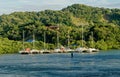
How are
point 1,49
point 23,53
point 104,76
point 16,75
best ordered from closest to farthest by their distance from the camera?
point 104,76 < point 16,75 < point 23,53 < point 1,49

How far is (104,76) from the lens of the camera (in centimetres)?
7431

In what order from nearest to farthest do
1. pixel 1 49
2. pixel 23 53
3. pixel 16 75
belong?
pixel 16 75
pixel 23 53
pixel 1 49

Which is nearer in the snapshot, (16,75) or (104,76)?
(104,76)

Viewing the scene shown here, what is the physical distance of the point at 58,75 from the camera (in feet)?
257

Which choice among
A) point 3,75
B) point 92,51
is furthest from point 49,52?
point 3,75

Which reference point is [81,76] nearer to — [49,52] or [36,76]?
[36,76]

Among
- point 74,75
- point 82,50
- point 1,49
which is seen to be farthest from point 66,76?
point 1,49

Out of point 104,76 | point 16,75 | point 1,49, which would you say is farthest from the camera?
point 1,49

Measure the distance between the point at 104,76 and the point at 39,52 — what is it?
110 m

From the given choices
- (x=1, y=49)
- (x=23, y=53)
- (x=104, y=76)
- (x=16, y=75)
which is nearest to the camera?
(x=104, y=76)

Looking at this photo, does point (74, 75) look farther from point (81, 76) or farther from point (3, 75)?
point (3, 75)

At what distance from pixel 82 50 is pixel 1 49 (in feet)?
126

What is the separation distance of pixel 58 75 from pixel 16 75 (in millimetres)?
7916

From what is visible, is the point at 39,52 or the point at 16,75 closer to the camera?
the point at 16,75
